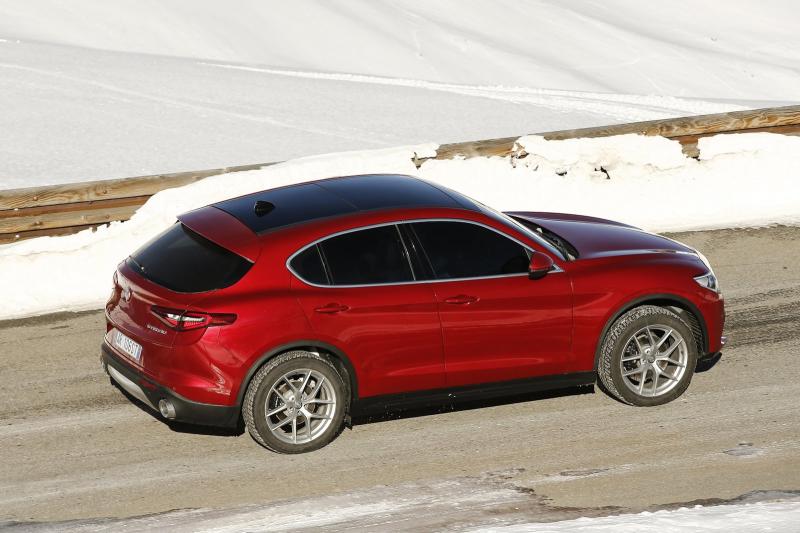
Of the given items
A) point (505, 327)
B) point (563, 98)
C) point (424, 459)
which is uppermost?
point (563, 98)

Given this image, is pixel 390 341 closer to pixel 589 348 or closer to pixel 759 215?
pixel 589 348

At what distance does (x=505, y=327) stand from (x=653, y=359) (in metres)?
1.19

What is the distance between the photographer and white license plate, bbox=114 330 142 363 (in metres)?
7.64

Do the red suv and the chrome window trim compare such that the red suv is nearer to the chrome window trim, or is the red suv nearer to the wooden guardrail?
the chrome window trim

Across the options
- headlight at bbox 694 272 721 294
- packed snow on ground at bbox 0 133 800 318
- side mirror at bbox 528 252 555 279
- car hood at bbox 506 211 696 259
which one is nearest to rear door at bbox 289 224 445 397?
side mirror at bbox 528 252 555 279

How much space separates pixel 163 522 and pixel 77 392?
2.34m

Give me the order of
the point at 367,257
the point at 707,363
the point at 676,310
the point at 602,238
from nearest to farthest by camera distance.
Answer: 1. the point at 367,257
2. the point at 676,310
3. the point at 602,238
4. the point at 707,363

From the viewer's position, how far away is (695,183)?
1331 centimetres

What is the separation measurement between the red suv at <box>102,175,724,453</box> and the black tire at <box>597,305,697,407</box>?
0.4 inches

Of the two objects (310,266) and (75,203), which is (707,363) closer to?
(310,266)

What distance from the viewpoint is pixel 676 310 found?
8.54m

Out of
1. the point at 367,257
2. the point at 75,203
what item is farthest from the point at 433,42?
the point at 367,257

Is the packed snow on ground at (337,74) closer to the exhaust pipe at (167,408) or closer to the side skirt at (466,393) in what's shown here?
the exhaust pipe at (167,408)

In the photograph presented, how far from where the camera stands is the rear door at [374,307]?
7.63 metres
